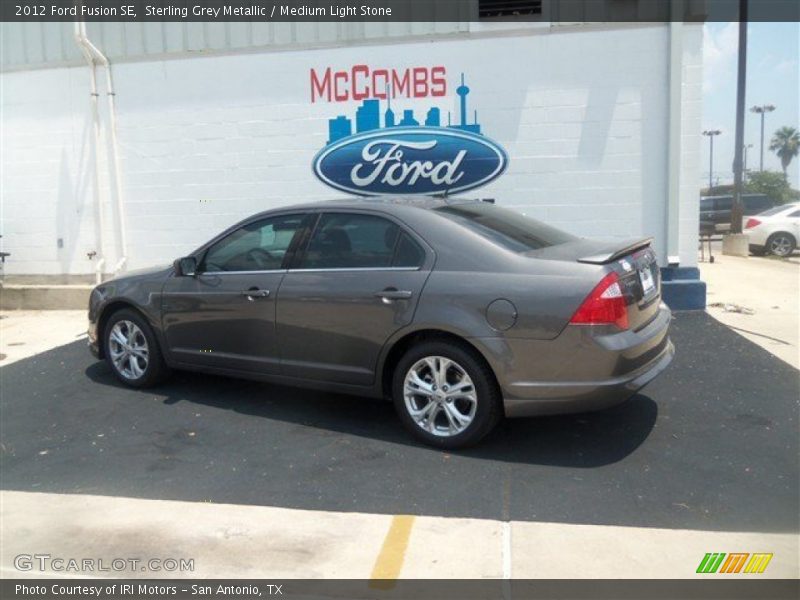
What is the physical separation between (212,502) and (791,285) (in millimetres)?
10324

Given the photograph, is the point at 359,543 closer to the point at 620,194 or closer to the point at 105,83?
the point at 620,194

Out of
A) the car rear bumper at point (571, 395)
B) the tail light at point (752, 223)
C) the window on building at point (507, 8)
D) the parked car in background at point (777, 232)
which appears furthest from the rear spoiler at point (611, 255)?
the tail light at point (752, 223)

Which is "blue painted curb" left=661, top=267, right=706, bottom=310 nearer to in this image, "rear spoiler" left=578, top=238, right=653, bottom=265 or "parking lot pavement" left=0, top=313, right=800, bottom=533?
"parking lot pavement" left=0, top=313, right=800, bottom=533

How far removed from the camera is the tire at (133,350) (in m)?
6.05

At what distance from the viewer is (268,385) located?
20.7 feet

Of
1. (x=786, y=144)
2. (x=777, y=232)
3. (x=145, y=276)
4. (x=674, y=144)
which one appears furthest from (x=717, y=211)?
(x=786, y=144)

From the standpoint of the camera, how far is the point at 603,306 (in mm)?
4277

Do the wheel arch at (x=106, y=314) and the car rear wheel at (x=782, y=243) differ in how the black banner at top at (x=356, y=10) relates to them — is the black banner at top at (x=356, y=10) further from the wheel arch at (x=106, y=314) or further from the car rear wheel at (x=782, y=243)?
Result: the car rear wheel at (x=782, y=243)

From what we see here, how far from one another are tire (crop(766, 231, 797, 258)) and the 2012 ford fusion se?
15291mm

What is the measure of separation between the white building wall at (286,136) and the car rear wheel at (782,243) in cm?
1133

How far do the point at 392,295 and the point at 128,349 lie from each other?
266 cm

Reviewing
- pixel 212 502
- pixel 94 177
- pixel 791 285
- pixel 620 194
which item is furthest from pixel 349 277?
pixel 791 285

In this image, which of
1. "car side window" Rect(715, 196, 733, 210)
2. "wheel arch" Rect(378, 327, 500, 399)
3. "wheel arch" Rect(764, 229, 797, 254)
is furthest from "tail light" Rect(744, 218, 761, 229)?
"wheel arch" Rect(378, 327, 500, 399)

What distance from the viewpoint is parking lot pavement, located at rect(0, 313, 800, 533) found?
13.3 feet
